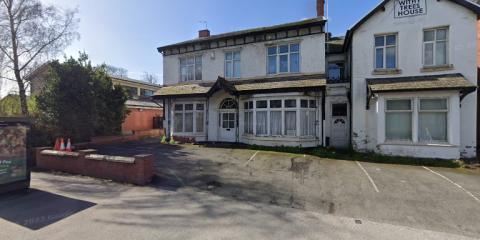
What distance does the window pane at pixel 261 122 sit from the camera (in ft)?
45.6

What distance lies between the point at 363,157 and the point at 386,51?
573cm

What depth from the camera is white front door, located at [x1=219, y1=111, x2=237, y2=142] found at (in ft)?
A: 50.5

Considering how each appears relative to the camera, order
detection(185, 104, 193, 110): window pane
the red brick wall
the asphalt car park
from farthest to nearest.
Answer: the red brick wall, detection(185, 104, 193, 110): window pane, the asphalt car park

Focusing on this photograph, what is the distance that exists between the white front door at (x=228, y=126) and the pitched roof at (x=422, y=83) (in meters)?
8.09

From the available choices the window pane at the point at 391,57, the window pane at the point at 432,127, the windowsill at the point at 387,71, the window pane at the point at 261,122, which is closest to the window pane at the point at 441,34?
the window pane at the point at 391,57

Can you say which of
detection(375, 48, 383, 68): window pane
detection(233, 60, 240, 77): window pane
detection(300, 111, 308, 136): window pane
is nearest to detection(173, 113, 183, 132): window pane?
detection(233, 60, 240, 77): window pane

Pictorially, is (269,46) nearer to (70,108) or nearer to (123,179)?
(123,179)

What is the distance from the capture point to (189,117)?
16594 mm

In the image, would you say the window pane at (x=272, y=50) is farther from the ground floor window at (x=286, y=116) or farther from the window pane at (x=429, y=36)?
the window pane at (x=429, y=36)

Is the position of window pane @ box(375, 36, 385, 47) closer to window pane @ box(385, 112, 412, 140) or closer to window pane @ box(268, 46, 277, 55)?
window pane @ box(385, 112, 412, 140)

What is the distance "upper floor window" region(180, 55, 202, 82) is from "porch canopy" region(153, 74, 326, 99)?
0.67 metres

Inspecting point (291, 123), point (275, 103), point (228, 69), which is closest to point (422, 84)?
point (291, 123)

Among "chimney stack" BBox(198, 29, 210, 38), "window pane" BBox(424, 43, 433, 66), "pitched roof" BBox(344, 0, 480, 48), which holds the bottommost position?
"window pane" BBox(424, 43, 433, 66)

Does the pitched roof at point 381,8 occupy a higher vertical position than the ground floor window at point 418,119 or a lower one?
higher
